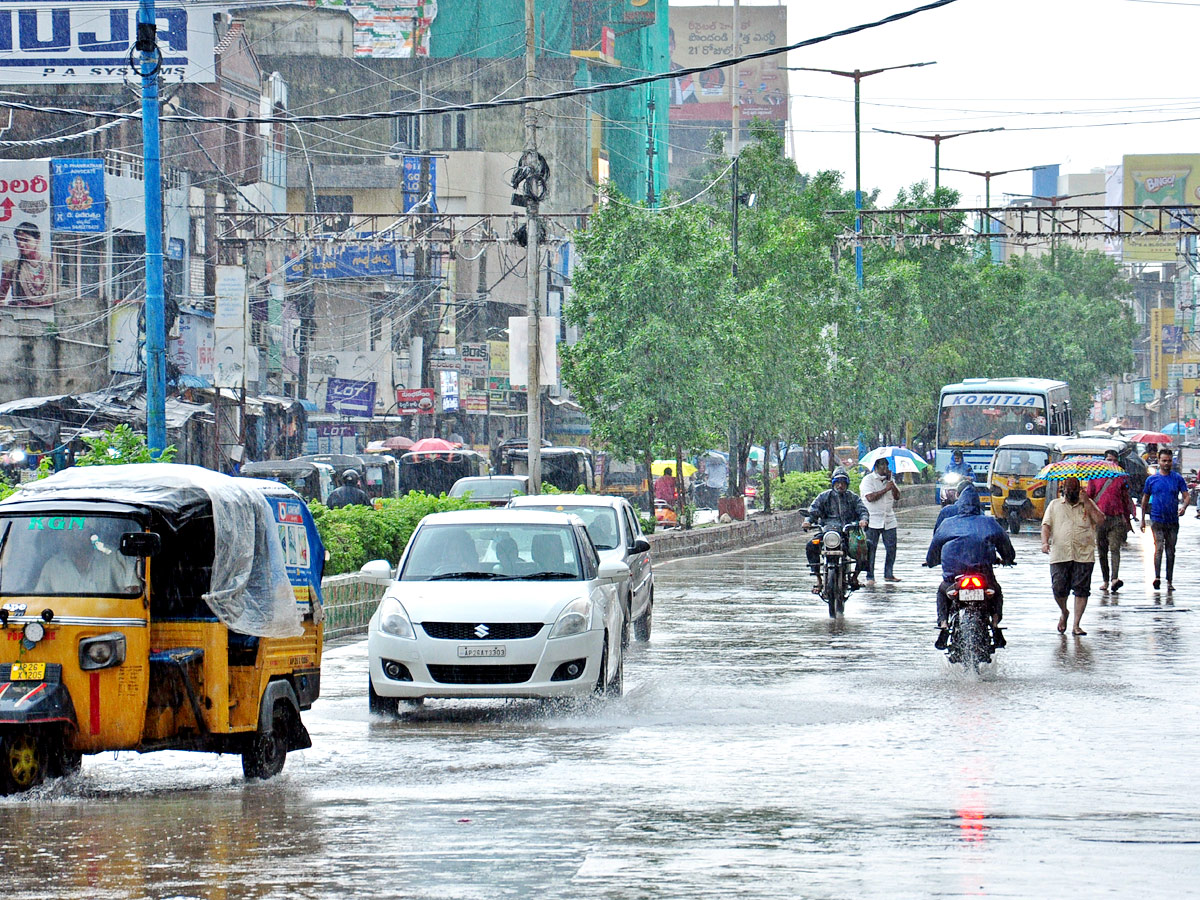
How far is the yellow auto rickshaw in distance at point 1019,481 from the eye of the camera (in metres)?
42.8

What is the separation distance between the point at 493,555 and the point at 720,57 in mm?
142100

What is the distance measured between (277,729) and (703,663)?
6.89 m

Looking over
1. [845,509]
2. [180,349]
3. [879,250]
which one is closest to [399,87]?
[879,250]

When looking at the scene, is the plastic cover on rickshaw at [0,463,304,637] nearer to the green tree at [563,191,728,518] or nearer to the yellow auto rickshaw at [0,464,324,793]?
the yellow auto rickshaw at [0,464,324,793]

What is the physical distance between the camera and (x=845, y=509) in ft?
75.6

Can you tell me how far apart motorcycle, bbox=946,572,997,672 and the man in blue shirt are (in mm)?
9375

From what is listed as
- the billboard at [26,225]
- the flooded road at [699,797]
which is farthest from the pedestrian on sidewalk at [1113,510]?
the billboard at [26,225]

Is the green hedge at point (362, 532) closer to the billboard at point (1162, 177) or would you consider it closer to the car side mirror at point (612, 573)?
the car side mirror at point (612, 573)

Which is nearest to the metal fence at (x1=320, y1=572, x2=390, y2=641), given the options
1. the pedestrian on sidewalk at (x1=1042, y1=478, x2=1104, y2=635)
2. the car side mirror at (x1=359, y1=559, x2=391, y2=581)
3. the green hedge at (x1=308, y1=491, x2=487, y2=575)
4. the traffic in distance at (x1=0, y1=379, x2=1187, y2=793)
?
the green hedge at (x1=308, y1=491, x2=487, y2=575)

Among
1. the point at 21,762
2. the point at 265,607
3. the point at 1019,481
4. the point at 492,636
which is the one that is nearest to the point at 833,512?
the point at 492,636

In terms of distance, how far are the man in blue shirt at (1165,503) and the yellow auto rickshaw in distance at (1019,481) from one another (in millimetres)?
16967

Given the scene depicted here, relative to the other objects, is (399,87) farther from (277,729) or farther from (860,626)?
(277,729)

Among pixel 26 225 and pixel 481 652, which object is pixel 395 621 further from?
pixel 26 225

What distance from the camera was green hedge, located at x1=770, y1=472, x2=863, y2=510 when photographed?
→ 5044cm
